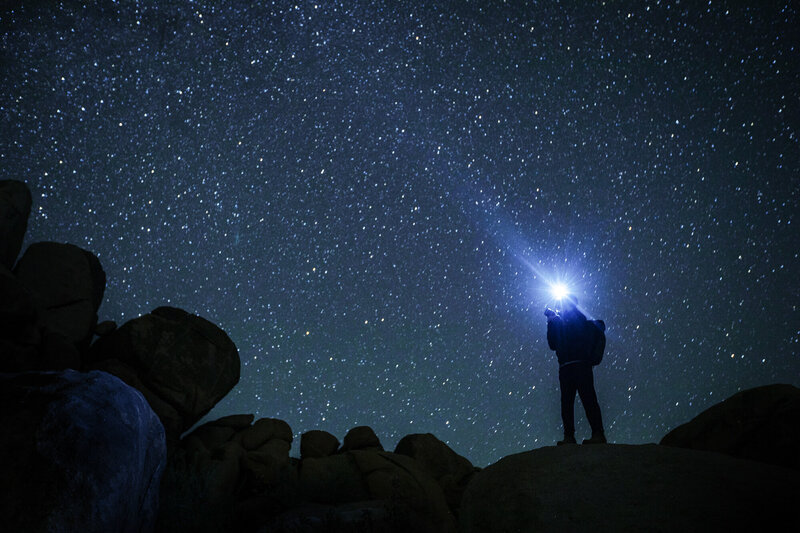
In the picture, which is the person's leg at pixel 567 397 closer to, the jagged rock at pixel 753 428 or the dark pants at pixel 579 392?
the dark pants at pixel 579 392

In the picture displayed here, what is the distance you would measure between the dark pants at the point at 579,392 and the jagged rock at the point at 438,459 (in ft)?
18.7

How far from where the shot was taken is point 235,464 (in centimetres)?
1207

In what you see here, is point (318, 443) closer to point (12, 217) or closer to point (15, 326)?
point (15, 326)

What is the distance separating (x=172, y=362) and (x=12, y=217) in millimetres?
5379

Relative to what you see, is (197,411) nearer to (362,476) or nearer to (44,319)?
(44,319)

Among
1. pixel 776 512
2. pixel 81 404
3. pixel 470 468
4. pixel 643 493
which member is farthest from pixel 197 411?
pixel 776 512

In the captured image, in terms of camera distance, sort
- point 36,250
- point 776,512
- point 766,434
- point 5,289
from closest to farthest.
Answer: point 776,512
point 766,434
point 5,289
point 36,250

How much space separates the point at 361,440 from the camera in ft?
46.7

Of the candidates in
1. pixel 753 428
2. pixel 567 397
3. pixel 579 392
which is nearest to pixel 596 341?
pixel 579 392

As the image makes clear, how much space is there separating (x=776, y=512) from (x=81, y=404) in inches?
238

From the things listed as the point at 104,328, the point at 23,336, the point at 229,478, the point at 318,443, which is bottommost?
the point at 229,478

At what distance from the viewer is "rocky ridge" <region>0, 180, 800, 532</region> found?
13.3 ft

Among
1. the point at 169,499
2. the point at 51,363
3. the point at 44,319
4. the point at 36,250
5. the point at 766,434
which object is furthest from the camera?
the point at 36,250

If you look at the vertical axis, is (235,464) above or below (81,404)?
above
